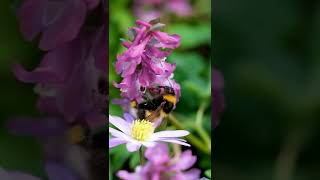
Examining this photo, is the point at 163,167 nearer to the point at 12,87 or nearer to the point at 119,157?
the point at 119,157

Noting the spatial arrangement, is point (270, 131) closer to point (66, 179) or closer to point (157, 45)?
point (157, 45)

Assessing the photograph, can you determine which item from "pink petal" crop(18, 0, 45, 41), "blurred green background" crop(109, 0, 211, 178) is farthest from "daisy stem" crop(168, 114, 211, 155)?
"pink petal" crop(18, 0, 45, 41)

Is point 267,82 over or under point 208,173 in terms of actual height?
over

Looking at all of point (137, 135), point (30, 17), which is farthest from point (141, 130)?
point (30, 17)

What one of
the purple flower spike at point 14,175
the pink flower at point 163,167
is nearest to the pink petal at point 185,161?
the pink flower at point 163,167

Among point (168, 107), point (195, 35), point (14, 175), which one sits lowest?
point (14, 175)

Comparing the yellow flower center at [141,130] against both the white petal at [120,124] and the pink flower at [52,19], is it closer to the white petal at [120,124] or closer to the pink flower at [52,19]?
the white petal at [120,124]

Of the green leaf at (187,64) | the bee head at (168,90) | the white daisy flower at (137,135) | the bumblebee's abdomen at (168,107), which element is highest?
the green leaf at (187,64)
